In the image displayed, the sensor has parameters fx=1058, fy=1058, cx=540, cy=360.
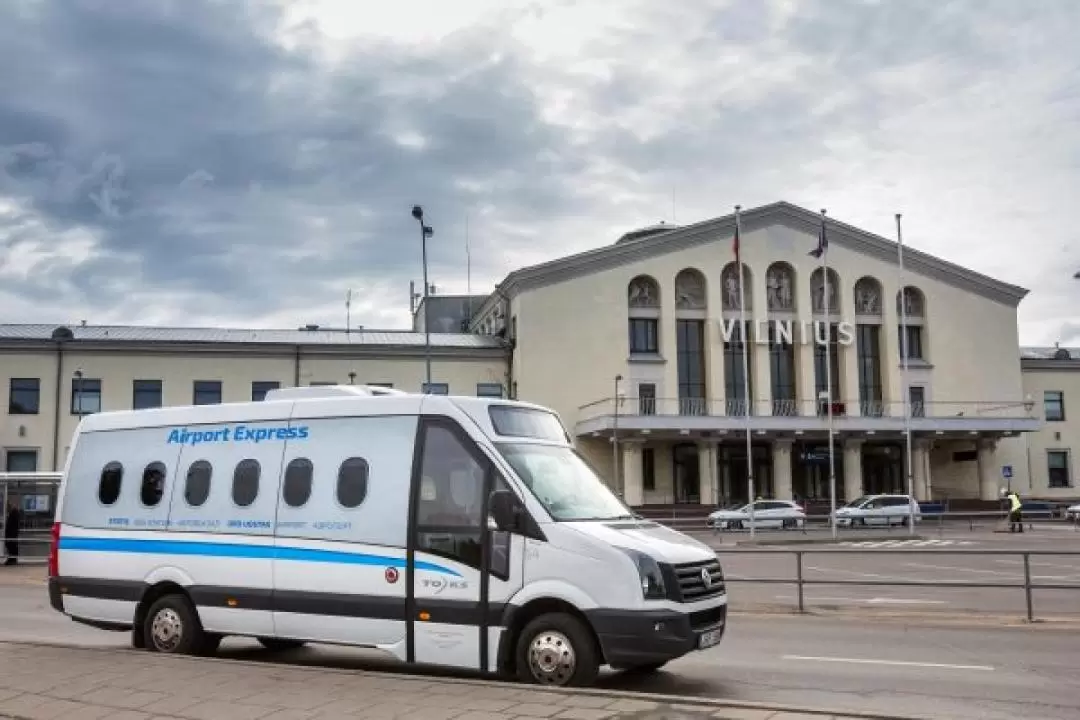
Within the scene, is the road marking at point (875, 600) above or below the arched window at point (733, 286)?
below

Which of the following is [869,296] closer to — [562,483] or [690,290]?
[690,290]

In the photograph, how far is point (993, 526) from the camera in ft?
157

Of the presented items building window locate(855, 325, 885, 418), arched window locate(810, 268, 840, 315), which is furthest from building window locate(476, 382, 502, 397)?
building window locate(855, 325, 885, 418)

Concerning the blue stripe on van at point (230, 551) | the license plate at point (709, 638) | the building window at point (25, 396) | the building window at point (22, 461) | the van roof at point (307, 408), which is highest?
the building window at point (25, 396)

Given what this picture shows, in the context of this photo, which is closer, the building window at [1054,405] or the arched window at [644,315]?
the arched window at [644,315]

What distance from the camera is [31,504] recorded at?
33.5 meters

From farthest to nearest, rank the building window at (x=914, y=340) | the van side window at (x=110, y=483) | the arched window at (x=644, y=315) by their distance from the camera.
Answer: the building window at (x=914, y=340) → the arched window at (x=644, y=315) → the van side window at (x=110, y=483)

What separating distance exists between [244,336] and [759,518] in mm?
29036

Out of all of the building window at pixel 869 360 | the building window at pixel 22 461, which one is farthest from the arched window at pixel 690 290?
the building window at pixel 22 461

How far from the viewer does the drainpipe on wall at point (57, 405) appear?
166ft

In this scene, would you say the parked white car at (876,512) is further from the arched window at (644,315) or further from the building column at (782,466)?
the arched window at (644,315)

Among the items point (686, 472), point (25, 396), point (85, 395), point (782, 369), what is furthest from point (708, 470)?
point (25, 396)

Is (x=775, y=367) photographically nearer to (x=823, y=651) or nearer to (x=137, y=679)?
(x=823, y=651)

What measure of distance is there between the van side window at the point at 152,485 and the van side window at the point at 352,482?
2589mm
